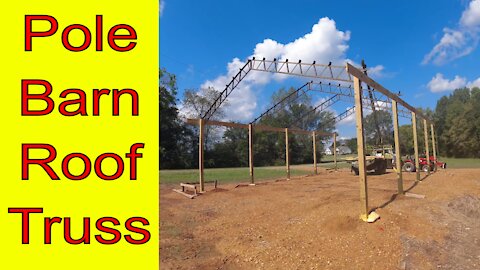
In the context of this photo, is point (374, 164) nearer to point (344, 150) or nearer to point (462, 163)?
point (462, 163)

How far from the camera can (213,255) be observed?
4.53m

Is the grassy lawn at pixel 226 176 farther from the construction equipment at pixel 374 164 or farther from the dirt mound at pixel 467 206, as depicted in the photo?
the dirt mound at pixel 467 206

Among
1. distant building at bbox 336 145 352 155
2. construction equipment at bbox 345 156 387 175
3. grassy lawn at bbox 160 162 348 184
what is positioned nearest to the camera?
construction equipment at bbox 345 156 387 175

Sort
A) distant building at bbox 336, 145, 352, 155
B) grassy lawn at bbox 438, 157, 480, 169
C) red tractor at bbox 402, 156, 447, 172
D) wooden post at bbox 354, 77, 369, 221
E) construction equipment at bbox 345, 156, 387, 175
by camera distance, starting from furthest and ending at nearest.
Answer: distant building at bbox 336, 145, 352, 155 → grassy lawn at bbox 438, 157, 480, 169 → red tractor at bbox 402, 156, 447, 172 → construction equipment at bbox 345, 156, 387, 175 → wooden post at bbox 354, 77, 369, 221

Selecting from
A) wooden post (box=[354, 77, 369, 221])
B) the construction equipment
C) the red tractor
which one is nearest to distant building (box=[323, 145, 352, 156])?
the red tractor

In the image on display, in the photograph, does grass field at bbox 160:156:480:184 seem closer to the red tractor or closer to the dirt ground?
the red tractor

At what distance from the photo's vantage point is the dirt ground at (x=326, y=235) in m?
4.11

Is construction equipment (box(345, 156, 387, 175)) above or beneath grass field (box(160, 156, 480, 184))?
above

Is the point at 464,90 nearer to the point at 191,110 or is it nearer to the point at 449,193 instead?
the point at 191,110

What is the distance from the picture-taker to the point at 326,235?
4781 mm

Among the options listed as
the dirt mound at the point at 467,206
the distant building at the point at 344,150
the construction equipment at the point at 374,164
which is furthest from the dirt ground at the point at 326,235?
the distant building at the point at 344,150

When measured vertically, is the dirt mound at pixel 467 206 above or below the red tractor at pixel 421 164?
below

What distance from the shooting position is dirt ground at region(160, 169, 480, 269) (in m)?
4.11
